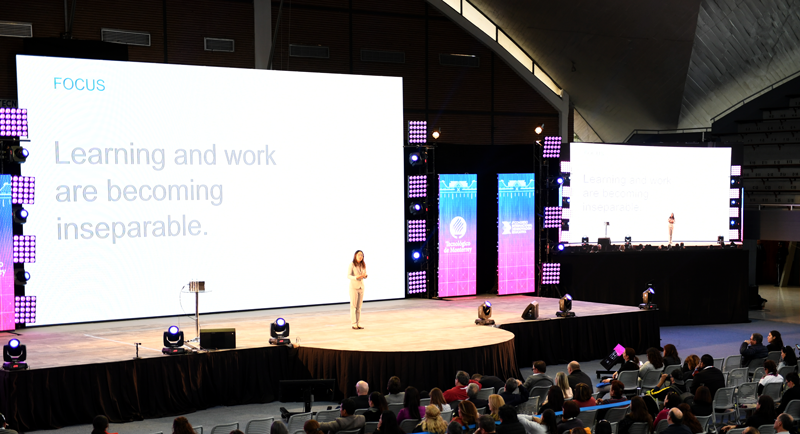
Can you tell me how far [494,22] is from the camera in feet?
70.3

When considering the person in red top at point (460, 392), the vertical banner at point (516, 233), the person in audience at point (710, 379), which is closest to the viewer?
the person in red top at point (460, 392)

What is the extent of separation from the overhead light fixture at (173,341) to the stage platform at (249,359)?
4.3 inches

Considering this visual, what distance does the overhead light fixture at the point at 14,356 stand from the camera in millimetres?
9609

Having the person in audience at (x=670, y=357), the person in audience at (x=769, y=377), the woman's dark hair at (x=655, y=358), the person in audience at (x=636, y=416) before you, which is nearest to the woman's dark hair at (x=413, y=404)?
the person in audience at (x=636, y=416)

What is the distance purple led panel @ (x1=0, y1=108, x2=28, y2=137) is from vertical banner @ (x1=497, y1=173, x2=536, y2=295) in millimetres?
9540

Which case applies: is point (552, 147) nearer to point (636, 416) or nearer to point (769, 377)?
point (769, 377)

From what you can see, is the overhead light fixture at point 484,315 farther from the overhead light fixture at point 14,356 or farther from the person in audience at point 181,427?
the person in audience at point 181,427

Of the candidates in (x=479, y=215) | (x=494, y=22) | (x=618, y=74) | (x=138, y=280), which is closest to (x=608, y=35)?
(x=618, y=74)

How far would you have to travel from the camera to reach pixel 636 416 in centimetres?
743

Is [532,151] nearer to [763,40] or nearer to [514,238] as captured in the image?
[514,238]

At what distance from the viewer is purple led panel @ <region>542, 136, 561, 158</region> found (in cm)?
1753

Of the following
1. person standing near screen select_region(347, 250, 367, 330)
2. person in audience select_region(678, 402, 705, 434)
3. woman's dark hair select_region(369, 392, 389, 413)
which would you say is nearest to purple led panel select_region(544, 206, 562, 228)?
person standing near screen select_region(347, 250, 367, 330)

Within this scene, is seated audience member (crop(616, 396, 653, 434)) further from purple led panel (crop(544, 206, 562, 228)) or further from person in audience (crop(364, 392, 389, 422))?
purple led panel (crop(544, 206, 562, 228))

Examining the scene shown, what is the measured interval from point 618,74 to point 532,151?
5.69m
